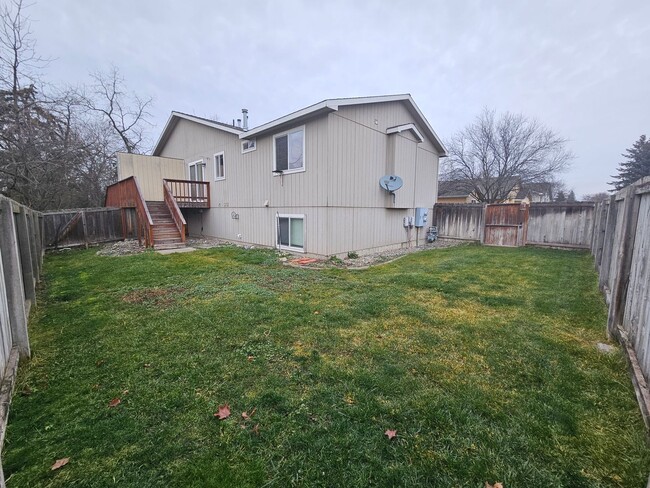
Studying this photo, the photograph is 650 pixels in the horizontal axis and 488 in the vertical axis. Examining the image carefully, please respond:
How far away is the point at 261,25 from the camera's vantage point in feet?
39.6

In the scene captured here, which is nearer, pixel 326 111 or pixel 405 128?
pixel 326 111

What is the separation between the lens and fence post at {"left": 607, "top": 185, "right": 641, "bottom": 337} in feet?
10.3

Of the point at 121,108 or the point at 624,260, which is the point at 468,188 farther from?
the point at 121,108

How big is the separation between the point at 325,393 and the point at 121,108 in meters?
28.2

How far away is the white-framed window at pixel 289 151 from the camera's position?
8.92 m

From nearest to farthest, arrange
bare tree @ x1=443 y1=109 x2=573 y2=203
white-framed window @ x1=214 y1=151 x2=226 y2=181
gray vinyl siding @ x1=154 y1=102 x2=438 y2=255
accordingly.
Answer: gray vinyl siding @ x1=154 y1=102 x2=438 y2=255
white-framed window @ x1=214 y1=151 x2=226 y2=181
bare tree @ x1=443 y1=109 x2=573 y2=203

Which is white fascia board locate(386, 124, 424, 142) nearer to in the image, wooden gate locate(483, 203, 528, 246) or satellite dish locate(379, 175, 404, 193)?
satellite dish locate(379, 175, 404, 193)

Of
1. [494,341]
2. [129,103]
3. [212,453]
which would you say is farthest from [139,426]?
[129,103]

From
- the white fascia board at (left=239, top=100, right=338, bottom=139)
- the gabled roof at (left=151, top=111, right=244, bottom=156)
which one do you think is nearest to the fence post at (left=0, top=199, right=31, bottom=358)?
the white fascia board at (left=239, top=100, right=338, bottom=139)

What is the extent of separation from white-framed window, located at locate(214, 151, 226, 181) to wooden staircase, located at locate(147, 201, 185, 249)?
8.55 feet

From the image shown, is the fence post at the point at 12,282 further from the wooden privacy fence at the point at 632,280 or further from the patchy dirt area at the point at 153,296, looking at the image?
the wooden privacy fence at the point at 632,280

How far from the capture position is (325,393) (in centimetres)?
241

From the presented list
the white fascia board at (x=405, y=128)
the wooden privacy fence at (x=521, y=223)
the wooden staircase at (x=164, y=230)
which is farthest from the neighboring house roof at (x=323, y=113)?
the wooden staircase at (x=164, y=230)

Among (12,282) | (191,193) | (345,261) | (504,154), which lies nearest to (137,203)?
(191,193)
